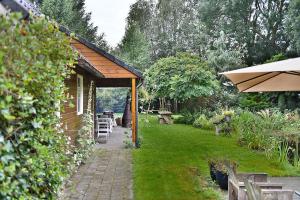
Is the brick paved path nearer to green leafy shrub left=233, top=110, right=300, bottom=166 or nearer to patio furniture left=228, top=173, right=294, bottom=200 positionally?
patio furniture left=228, top=173, right=294, bottom=200

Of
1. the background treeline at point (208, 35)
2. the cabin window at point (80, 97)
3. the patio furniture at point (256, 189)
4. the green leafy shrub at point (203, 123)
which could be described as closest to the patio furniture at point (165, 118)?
the background treeline at point (208, 35)

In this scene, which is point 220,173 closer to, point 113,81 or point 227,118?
point 113,81

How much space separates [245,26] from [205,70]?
851 centimetres

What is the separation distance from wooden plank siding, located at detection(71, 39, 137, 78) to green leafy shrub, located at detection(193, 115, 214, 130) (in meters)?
7.61

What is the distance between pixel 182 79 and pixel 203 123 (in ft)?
8.57

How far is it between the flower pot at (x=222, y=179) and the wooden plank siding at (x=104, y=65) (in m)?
5.61

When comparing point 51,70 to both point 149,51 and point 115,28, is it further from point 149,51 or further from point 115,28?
point 115,28

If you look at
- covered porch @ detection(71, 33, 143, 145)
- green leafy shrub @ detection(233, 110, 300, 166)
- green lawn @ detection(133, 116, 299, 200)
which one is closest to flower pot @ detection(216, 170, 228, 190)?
green lawn @ detection(133, 116, 299, 200)

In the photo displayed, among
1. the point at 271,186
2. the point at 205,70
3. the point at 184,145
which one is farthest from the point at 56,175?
the point at 205,70

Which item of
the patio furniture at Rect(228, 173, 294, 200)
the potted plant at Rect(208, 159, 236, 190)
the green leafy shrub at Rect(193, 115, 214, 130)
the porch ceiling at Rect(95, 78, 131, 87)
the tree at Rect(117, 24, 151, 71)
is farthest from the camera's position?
the tree at Rect(117, 24, 151, 71)

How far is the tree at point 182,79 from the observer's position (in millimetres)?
19344

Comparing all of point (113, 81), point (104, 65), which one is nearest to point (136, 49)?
point (113, 81)

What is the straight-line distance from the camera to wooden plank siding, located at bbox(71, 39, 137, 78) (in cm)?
1163

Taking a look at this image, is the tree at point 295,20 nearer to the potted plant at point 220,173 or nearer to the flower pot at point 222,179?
the potted plant at point 220,173
